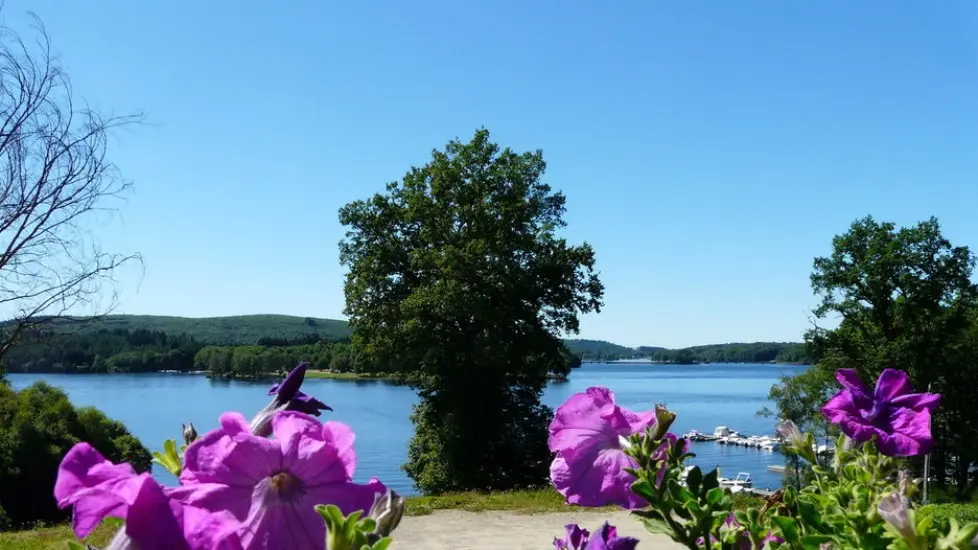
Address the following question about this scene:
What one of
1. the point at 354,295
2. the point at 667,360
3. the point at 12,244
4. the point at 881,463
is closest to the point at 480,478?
the point at 354,295

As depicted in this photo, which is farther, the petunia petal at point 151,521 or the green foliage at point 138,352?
the green foliage at point 138,352

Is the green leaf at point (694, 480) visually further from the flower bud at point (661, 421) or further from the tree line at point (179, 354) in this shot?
the tree line at point (179, 354)

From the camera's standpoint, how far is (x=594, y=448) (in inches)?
40.6

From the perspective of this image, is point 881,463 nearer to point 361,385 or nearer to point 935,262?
point 935,262

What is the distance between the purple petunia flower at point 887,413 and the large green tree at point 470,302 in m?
17.2

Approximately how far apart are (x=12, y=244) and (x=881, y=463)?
8092mm

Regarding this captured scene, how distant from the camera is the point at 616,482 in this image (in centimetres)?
101

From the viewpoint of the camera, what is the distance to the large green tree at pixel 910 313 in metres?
24.0

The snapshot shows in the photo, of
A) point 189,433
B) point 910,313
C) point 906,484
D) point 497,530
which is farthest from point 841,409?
point 910,313

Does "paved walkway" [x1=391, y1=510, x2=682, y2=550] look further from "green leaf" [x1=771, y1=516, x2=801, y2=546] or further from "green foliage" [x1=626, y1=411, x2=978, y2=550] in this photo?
"green leaf" [x1=771, y1=516, x2=801, y2=546]

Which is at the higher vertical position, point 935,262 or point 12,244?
point 935,262

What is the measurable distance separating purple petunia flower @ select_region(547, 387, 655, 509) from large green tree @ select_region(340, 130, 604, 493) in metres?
17.3

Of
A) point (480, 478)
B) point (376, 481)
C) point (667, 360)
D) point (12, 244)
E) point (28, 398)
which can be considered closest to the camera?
point (376, 481)

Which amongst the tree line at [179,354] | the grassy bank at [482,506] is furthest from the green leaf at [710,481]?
the tree line at [179,354]
